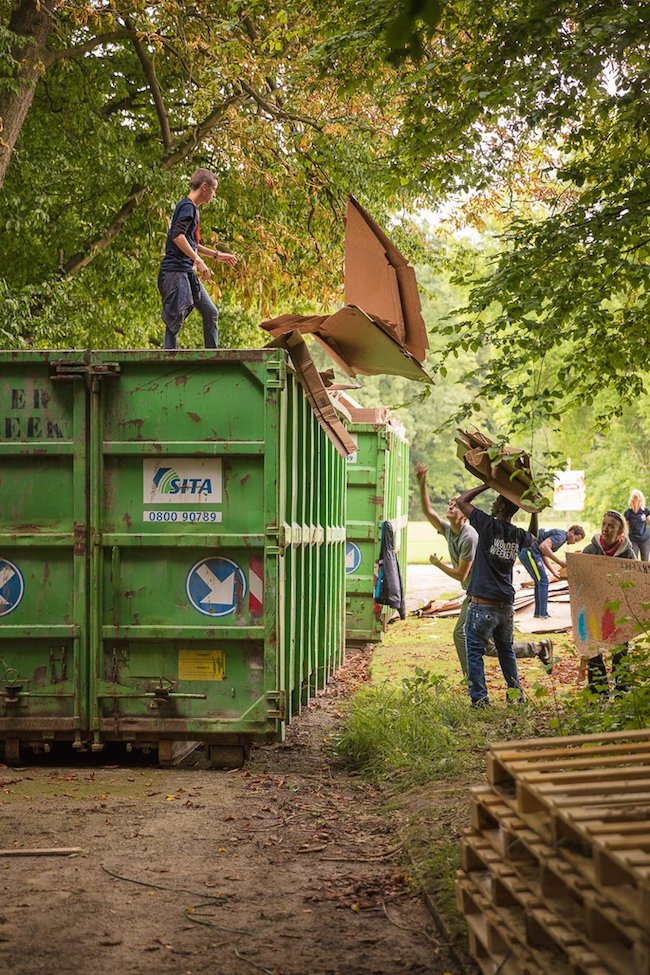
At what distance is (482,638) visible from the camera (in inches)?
389

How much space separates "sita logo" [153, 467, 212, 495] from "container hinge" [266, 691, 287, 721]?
1.38 m

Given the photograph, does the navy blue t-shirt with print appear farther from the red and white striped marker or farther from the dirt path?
the red and white striped marker

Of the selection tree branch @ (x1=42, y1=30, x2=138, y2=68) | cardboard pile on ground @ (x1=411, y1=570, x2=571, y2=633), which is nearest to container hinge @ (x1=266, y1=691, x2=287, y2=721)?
cardboard pile on ground @ (x1=411, y1=570, x2=571, y2=633)

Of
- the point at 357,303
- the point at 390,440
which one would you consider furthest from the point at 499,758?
the point at 390,440

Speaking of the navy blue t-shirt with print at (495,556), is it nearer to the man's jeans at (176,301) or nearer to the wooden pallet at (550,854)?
the man's jeans at (176,301)

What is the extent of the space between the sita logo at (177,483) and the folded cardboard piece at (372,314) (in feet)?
4.59

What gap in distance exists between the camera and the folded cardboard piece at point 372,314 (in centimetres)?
875

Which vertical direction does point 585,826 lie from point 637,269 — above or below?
below

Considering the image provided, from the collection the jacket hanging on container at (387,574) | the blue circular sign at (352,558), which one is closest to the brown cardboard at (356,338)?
the jacket hanging on container at (387,574)

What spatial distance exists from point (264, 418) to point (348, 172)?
9377mm

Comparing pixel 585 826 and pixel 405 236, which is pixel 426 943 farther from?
pixel 405 236

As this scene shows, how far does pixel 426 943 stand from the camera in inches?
193

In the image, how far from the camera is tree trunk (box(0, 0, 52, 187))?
13.6 m

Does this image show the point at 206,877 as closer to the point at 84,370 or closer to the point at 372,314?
the point at 84,370
